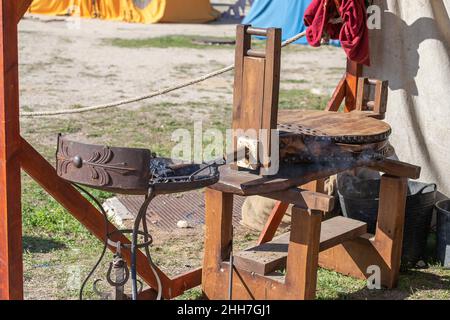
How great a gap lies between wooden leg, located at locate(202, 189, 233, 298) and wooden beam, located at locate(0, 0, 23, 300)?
110 centimetres

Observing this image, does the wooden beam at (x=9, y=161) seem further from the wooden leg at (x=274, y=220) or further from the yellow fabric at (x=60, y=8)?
the yellow fabric at (x=60, y=8)

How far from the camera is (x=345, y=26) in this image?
203 inches

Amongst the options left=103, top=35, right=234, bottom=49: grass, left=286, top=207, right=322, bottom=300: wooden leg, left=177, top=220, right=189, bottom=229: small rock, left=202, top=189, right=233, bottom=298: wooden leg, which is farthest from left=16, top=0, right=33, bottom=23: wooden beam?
left=103, top=35, right=234, bottom=49: grass

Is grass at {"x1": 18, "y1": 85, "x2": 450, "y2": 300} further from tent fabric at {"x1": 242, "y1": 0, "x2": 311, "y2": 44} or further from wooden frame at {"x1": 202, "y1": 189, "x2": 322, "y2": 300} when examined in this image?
tent fabric at {"x1": 242, "y1": 0, "x2": 311, "y2": 44}

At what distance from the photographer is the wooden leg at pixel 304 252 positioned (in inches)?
152

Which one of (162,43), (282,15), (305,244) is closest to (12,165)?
(305,244)

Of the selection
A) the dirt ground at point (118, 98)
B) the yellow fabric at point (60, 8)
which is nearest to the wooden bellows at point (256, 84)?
the dirt ground at point (118, 98)

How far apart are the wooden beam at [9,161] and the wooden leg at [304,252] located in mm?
1307

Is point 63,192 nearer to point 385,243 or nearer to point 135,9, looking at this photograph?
point 385,243

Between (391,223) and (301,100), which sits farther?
(301,100)

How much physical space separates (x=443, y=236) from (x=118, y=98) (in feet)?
19.9

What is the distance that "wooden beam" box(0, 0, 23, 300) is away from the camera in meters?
3.35
